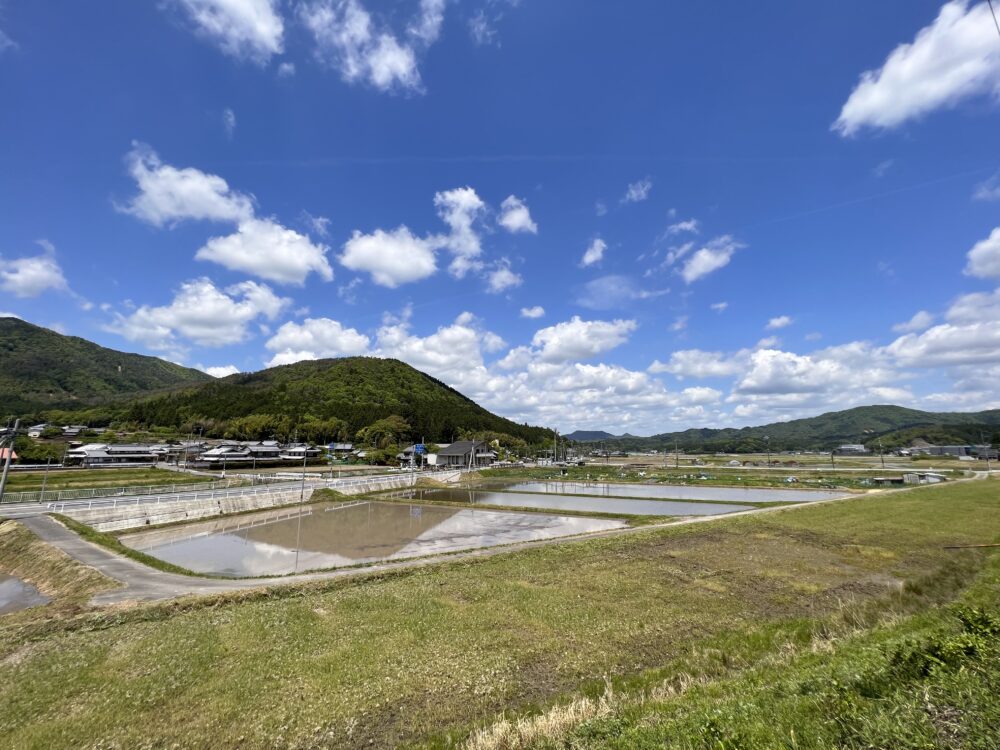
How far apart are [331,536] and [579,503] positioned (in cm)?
2822

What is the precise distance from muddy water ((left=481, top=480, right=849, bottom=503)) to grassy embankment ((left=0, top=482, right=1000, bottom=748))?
1394 inches

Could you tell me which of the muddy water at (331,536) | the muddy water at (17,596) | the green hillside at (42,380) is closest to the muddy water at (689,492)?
the muddy water at (331,536)

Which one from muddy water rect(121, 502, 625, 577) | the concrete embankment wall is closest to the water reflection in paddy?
muddy water rect(121, 502, 625, 577)

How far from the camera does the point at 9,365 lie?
6649 inches

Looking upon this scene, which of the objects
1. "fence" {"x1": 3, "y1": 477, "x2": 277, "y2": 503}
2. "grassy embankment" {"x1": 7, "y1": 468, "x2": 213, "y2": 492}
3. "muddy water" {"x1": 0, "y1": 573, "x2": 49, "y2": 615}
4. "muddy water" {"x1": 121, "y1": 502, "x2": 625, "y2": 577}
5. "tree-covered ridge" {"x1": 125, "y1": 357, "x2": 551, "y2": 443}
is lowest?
"muddy water" {"x1": 121, "y1": 502, "x2": 625, "y2": 577}

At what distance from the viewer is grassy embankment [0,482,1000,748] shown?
6.40 metres

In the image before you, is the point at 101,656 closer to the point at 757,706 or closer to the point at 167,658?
the point at 167,658

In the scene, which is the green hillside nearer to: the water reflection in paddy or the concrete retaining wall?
the concrete retaining wall

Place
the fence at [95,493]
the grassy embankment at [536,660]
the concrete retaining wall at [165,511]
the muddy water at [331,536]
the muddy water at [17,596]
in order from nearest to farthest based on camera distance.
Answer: the grassy embankment at [536,660], the muddy water at [17,596], the muddy water at [331,536], the concrete retaining wall at [165,511], the fence at [95,493]

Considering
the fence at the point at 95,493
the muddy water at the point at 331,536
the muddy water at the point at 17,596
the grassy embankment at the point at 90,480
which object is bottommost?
the muddy water at the point at 331,536

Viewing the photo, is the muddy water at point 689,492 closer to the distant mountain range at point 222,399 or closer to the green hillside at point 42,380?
the distant mountain range at point 222,399

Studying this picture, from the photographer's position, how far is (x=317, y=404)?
492ft

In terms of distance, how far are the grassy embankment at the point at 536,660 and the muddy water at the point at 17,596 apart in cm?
612

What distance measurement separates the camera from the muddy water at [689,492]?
54541mm
